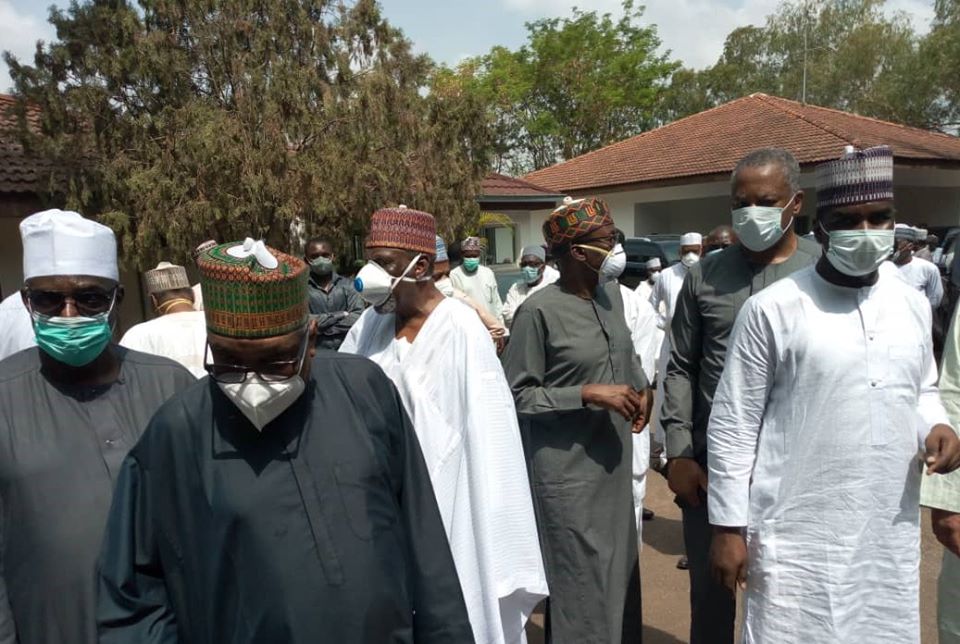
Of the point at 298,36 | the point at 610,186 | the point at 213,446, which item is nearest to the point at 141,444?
the point at 213,446

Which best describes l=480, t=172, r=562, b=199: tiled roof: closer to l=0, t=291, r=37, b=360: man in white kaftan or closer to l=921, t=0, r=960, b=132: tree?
l=0, t=291, r=37, b=360: man in white kaftan

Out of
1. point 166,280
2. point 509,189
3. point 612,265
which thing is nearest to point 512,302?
point 166,280

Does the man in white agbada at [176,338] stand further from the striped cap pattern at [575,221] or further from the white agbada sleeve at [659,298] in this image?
the white agbada sleeve at [659,298]

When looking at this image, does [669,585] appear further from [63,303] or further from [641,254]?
[641,254]

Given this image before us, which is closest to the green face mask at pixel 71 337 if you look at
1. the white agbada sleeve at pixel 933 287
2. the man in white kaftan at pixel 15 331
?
the man in white kaftan at pixel 15 331

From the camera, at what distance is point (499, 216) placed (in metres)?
17.4

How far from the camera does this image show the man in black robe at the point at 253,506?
144cm

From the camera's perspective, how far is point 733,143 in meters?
19.8

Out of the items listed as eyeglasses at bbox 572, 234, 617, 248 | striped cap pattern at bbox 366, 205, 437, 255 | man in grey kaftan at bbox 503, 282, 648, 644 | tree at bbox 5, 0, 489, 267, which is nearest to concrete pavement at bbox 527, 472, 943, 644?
man in grey kaftan at bbox 503, 282, 648, 644

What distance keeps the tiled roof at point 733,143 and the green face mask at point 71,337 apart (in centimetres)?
1740

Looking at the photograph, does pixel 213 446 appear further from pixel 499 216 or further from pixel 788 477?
pixel 499 216

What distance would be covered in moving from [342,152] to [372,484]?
718cm

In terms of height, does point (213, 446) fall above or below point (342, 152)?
below

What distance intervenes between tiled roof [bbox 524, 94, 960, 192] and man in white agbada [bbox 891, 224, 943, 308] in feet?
31.5
